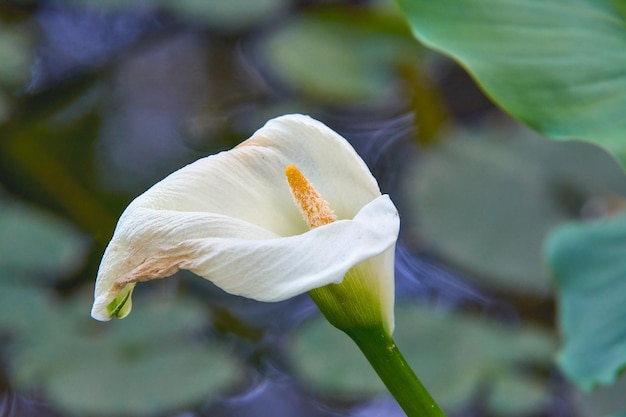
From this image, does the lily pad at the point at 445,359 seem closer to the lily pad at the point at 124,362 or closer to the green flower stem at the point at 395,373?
the lily pad at the point at 124,362

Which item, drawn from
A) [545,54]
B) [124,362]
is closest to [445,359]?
[124,362]

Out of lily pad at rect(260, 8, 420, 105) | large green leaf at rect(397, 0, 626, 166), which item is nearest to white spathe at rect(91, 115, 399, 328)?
large green leaf at rect(397, 0, 626, 166)

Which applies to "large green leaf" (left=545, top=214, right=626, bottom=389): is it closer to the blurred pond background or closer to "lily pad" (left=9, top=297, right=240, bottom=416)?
the blurred pond background

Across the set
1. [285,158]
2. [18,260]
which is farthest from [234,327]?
[285,158]

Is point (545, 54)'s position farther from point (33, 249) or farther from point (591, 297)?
point (33, 249)

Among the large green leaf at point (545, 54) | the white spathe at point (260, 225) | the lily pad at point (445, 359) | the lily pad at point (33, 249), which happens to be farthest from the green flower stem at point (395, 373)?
the lily pad at point (33, 249)

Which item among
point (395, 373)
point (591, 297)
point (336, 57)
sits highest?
point (395, 373)

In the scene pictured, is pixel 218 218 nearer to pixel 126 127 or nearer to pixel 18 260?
pixel 18 260
